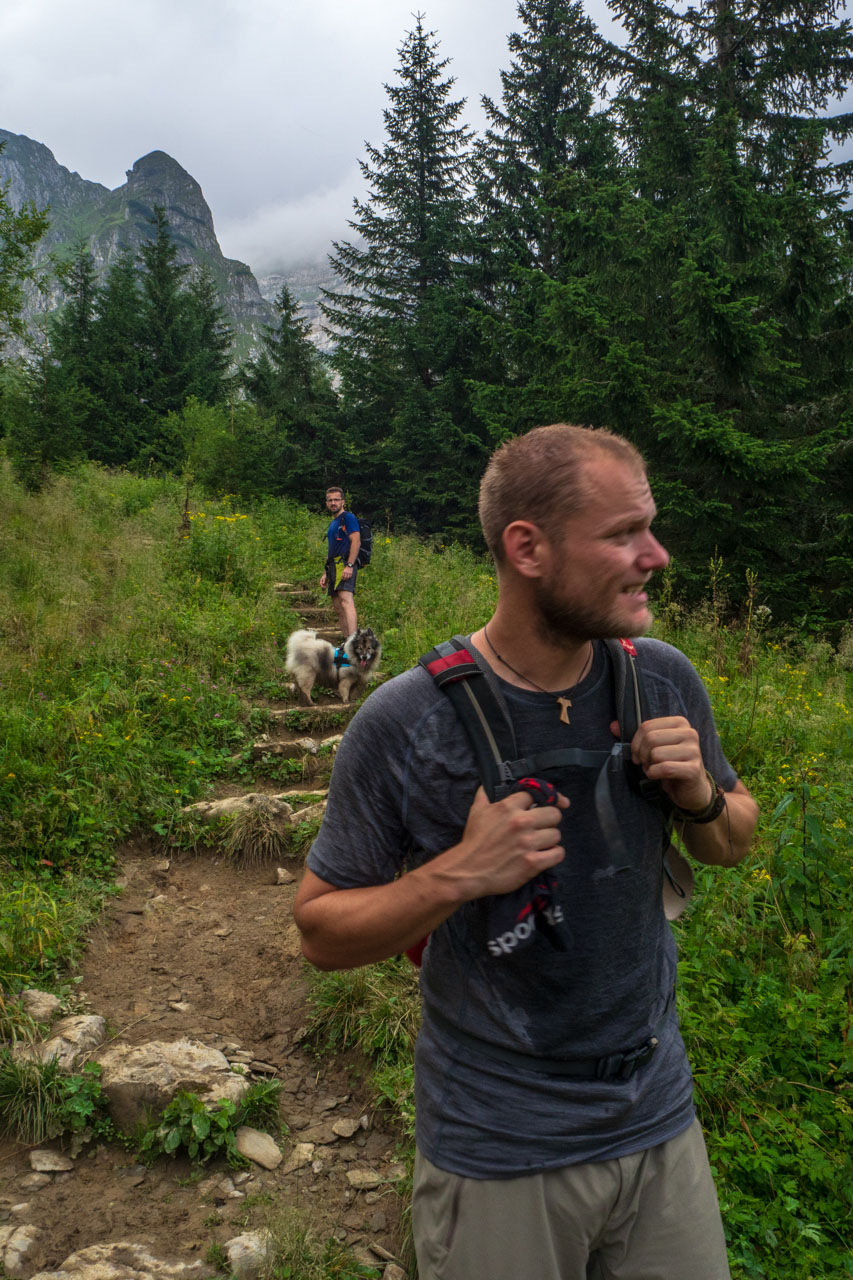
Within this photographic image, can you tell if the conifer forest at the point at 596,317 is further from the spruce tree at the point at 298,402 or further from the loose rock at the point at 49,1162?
the loose rock at the point at 49,1162

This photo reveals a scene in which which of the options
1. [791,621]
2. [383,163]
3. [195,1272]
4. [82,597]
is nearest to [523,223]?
[383,163]

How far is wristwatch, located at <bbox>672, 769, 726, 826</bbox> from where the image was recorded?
141cm

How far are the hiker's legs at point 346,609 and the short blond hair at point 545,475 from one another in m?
8.17

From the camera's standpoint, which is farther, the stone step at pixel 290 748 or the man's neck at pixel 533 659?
the stone step at pixel 290 748

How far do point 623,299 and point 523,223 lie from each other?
8410 millimetres

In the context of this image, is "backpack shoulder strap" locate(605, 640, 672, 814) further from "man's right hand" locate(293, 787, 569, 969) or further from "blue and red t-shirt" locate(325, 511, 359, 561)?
"blue and red t-shirt" locate(325, 511, 359, 561)

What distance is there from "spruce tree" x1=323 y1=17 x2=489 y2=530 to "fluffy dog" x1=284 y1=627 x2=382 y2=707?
1219 cm

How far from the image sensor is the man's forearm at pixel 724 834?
4.91ft

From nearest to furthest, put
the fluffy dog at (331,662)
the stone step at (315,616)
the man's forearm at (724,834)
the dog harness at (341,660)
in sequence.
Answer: the man's forearm at (724,834), the fluffy dog at (331,662), the dog harness at (341,660), the stone step at (315,616)

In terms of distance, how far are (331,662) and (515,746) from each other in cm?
685

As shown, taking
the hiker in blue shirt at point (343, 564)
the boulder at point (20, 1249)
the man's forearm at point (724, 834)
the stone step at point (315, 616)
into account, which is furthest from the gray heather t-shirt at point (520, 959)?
the stone step at point (315, 616)

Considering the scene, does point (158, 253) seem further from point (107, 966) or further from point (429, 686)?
point (429, 686)

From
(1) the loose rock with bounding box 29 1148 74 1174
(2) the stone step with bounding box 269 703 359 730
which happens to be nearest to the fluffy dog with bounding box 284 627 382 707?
(2) the stone step with bounding box 269 703 359 730

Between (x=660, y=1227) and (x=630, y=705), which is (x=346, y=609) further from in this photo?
(x=660, y=1227)
